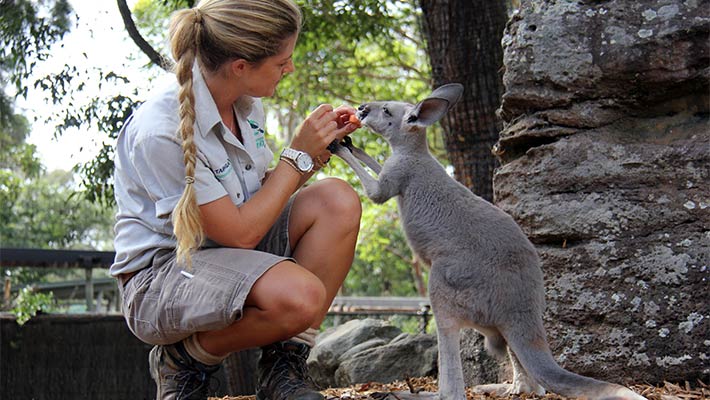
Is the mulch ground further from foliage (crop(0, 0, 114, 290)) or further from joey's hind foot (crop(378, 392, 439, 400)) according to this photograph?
foliage (crop(0, 0, 114, 290))

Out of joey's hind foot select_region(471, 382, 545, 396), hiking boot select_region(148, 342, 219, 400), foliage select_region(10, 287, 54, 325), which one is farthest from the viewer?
foliage select_region(10, 287, 54, 325)

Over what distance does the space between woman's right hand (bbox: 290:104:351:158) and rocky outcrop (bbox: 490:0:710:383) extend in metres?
1.20

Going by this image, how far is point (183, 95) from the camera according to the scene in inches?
126

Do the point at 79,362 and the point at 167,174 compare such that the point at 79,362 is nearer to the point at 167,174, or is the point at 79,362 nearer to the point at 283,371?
the point at 283,371

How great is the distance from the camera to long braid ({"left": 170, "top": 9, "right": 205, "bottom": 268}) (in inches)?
119

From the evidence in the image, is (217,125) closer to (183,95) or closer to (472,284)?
(183,95)

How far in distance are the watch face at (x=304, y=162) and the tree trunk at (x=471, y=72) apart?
2.82 meters

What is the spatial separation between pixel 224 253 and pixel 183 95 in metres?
0.63

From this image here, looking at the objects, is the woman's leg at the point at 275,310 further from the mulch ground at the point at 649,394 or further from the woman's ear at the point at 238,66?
the woman's ear at the point at 238,66

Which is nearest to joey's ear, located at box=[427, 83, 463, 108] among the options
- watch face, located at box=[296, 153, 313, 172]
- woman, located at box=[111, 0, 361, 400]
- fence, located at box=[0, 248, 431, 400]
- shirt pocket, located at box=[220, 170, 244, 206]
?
woman, located at box=[111, 0, 361, 400]

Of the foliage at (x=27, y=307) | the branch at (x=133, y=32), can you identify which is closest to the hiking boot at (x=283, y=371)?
the branch at (x=133, y=32)

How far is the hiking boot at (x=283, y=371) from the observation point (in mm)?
3352

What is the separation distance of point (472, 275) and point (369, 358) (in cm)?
263

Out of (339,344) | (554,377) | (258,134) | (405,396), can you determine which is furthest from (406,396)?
(339,344)
